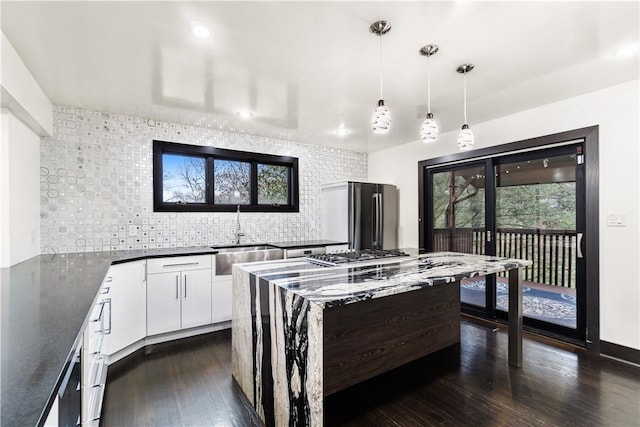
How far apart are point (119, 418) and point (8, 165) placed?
1910 millimetres

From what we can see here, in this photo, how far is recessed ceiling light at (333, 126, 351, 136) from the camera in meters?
3.86

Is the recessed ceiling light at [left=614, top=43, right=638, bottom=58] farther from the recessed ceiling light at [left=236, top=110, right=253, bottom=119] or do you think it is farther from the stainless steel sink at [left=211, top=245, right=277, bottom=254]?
the stainless steel sink at [left=211, top=245, right=277, bottom=254]

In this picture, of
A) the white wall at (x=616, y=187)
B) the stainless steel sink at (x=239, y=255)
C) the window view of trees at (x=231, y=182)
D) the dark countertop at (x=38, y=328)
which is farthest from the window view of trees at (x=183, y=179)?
the white wall at (x=616, y=187)

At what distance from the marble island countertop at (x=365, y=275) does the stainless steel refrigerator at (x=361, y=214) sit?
174 cm

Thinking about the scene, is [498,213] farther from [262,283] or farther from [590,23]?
[262,283]

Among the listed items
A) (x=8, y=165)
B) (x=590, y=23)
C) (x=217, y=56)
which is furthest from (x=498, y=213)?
(x=8, y=165)

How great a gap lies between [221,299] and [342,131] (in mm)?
2494

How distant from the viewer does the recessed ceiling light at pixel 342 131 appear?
386 centimetres

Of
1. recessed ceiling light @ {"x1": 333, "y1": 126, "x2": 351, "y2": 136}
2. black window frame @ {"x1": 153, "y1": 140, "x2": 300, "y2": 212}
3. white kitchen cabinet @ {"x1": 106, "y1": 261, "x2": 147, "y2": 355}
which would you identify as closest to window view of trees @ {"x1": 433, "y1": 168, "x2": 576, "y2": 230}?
recessed ceiling light @ {"x1": 333, "y1": 126, "x2": 351, "y2": 136}

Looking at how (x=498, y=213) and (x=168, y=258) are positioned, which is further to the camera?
(x=498, y=213)

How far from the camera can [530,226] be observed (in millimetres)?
3354

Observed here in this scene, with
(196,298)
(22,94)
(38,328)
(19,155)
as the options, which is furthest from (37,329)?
(196,298)

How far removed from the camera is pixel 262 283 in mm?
1822

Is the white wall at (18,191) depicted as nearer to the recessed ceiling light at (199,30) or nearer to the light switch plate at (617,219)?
the recessed ceiling light at (199,30)
